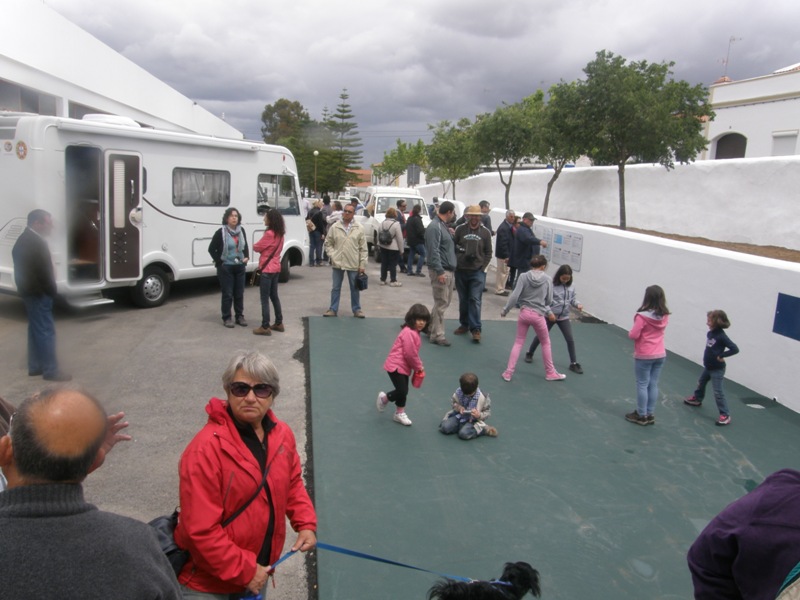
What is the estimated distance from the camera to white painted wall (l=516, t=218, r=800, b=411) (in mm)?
6832

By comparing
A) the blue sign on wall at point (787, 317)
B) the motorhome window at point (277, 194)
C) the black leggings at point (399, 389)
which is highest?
the motorhome window at point (277, 194)

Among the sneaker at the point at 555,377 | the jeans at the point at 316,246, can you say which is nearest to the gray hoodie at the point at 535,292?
the sneaker at the point at 555,377

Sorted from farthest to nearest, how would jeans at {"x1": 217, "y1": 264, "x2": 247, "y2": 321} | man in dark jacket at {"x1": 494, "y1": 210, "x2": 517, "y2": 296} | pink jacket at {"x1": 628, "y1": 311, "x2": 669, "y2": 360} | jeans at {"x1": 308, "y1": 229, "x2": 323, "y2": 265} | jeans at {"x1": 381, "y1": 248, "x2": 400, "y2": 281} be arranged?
1. jeans at {"x1": 308, "y1": 229, "x2": 323, "y2": 265}
2. jeans at {"x1": 381, "y1": 248, "x2": 400, "y2": 281}
3. man in dark jacket at {"x1": 494, "y1": 210, "x2": 517, "y2": 296}
4. jeans at {"x1": 217, "y1": 264, "x2": 247, "y2": 321}
5. pink jacket at {"x1": 628, "y1": 311, "x2": 669, "y2": 360}

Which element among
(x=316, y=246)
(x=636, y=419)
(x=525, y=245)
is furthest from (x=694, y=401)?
(x=316, y=246)

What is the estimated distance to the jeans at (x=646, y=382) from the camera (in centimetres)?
598

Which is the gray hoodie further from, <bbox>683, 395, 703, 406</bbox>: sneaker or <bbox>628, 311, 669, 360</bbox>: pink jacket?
<bbox>683, 395, 703, 406</bbox>: sneaker

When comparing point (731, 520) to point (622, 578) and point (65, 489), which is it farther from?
point (622, 578)

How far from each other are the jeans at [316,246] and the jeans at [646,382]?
10809 mm

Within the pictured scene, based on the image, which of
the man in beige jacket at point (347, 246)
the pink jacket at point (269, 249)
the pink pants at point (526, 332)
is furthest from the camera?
the man in beige jacket at point (347, 246)

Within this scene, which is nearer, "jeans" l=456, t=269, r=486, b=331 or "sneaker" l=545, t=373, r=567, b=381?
"sneaker" l=545, t=373, r=567, b=381

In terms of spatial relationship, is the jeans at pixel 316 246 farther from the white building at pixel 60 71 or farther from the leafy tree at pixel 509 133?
the leafy tree at pixel 509 133

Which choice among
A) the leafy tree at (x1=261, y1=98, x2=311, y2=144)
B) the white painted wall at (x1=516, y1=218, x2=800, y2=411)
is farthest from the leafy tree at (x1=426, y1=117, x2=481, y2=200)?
the leafy tree at (x1=261, y1=98, x2=311, y2=144)

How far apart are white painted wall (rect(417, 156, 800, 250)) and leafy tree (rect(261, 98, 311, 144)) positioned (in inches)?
2244

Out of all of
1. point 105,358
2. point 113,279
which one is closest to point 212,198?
point 113,279
